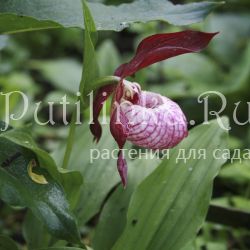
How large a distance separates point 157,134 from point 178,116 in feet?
0.15

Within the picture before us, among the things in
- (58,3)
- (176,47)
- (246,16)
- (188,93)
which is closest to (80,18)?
(58,3)

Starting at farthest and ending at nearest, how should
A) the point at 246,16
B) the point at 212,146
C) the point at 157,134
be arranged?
the point at 246,16 < the point at 212,146 < the point at 157,134

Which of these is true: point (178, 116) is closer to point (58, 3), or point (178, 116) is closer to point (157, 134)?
point (157, 134)

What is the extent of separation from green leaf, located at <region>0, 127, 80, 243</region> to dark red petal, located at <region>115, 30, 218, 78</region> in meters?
0.23

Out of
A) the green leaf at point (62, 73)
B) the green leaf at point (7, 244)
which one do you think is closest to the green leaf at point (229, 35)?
the green leaf at point (62, 73)

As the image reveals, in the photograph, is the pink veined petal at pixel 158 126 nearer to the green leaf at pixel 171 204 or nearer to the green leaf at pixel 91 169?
the green leaf at pixel 171 204

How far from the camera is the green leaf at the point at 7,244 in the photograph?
1013mm

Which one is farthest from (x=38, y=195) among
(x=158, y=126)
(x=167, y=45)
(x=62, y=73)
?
(x=62, y=73)

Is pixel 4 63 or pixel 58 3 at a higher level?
pixel 58 3

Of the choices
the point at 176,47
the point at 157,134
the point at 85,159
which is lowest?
the point at 85,159

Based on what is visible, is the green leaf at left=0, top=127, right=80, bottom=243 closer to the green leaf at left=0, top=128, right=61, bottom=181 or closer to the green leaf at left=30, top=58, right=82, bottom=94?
the green leaf at left=0, top=128, right=61, bottom=181

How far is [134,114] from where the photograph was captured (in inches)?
37.9

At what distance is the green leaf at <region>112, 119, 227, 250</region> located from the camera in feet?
3.56

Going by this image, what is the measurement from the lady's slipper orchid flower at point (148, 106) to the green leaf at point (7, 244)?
0.74 feet
